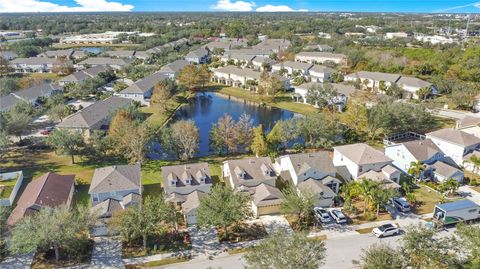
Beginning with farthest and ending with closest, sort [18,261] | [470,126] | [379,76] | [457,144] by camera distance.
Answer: [379,76] → [470,126] → [457,144] → [18,261]

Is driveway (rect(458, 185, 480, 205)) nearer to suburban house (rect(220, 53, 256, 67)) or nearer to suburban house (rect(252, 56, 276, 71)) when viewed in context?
suburban house (rect(252, 56, 276, 71))

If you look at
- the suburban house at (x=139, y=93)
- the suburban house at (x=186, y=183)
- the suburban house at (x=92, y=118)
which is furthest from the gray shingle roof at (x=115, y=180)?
the suburban house at (x=139, y=93)

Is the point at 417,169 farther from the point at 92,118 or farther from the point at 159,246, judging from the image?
the point at 92,118

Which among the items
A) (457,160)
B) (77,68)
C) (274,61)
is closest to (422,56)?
(274,61)

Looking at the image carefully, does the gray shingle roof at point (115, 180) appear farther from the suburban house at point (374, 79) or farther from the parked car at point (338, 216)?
the suburban house at point (374, 79)

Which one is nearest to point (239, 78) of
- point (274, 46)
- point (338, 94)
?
point (338, 94)

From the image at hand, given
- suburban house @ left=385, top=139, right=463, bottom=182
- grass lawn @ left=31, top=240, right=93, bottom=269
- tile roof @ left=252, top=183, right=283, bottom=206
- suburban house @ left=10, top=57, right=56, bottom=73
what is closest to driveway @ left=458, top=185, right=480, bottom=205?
suburban house @ left=385, top=139, right=463, bottom=182

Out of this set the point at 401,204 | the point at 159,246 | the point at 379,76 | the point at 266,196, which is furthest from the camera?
the point at 379,76
